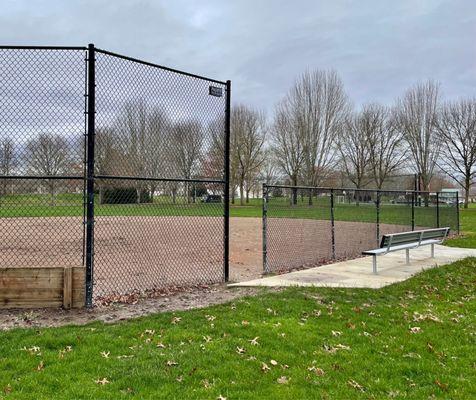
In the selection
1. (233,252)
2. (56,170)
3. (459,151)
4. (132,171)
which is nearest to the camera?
(56,170)

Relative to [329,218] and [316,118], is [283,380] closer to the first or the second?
[329,218]

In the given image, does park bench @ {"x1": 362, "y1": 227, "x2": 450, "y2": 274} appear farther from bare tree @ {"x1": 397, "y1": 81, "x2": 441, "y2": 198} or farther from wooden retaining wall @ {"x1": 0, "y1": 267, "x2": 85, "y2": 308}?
bare tree @ {"x1": 397, "y1": 81, "x2": 441, "y2": 198}

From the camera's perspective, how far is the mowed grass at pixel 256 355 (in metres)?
3.48

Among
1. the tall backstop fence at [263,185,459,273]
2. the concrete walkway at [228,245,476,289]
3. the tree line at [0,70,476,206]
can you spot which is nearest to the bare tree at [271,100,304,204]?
the tree line at [0,70,476,206]

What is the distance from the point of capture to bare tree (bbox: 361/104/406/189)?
4553 centimetres

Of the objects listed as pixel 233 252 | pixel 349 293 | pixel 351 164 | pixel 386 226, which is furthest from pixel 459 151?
pixel 349 293

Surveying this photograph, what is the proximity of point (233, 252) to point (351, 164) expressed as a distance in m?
37.8

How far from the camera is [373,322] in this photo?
536 centimetres

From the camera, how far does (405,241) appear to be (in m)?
9.77

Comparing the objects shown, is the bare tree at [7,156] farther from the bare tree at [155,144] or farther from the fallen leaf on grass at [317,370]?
the fallen leaf on grass at [317,370]

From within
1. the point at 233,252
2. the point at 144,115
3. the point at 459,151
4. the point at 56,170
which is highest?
the point at 459,151

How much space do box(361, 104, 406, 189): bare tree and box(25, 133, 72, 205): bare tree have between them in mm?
42989

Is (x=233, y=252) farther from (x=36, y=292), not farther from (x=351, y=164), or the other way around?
(x=351, y=164)

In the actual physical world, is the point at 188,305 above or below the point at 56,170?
below
